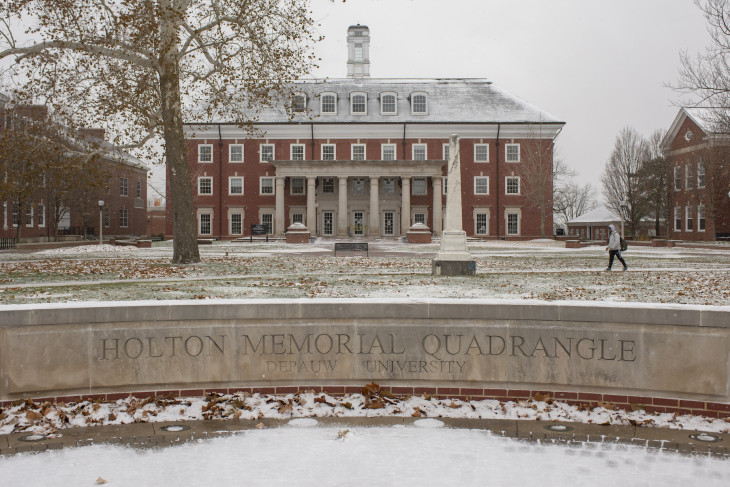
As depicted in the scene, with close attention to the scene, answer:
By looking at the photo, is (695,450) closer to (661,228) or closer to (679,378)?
(679,378)

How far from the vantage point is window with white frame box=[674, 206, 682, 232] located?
56562 mm

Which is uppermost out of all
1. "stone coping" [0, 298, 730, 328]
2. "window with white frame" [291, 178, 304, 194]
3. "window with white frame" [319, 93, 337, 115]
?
"window with white frame" [319, 93, 337, 115]

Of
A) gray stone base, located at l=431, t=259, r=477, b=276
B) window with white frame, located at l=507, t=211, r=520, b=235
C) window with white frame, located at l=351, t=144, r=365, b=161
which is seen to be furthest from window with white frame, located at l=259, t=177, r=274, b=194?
gray stone base, located at l=431, t=259, r=477, b=276

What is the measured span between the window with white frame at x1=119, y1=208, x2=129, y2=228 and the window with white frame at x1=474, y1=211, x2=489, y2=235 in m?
36.2

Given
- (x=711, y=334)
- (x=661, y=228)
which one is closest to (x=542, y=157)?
(x=661, y=228)

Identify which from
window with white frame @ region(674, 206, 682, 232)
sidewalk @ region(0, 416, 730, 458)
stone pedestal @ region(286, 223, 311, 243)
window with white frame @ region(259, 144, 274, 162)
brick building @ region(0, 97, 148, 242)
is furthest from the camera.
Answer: window with white frame @ region(259, 144, 274, 162)

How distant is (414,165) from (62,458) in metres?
48.6

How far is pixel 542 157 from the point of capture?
5647 cm

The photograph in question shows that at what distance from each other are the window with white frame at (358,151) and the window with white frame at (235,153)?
10328mm

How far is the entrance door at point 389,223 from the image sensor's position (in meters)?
56.9

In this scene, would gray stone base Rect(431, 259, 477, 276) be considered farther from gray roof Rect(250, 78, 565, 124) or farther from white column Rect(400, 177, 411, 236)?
gray roof Rect(250, 78, 565, 124)

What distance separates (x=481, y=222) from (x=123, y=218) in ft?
121

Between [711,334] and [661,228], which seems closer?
[711,334]

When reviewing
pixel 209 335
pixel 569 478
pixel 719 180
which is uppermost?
pixel 719 180
